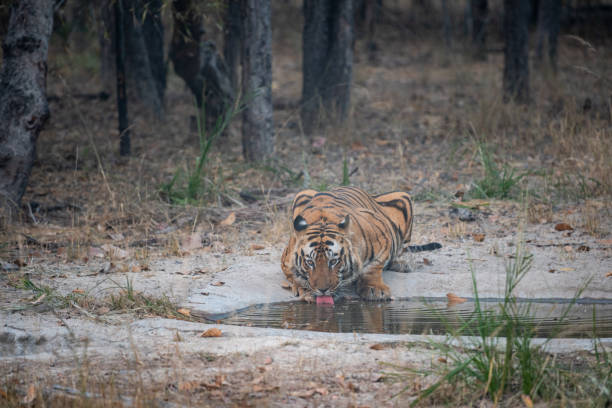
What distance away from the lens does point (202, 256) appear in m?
5.84

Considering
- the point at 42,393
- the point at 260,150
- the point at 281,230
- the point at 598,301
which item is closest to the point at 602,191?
the point at 598,301

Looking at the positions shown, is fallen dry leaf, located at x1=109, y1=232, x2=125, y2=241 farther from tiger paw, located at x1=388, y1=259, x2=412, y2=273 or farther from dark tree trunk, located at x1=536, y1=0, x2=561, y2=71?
dark tree trunk, located at x1=536, y1=0, x2=561, y2=71

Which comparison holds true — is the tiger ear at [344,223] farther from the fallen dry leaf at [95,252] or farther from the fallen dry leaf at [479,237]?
the fallen dry leaf at [95,252]

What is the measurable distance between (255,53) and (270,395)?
252 inches

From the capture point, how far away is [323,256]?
14.7 feet

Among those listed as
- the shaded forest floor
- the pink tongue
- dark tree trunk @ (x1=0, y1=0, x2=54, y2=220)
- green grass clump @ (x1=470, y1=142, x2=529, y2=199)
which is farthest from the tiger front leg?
dark tree trunk @ (x1=0, y1=0, x2=54, y2=220)

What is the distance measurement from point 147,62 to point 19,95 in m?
6.74

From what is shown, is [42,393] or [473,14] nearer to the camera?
[42,393]

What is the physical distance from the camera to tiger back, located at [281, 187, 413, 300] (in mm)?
4516

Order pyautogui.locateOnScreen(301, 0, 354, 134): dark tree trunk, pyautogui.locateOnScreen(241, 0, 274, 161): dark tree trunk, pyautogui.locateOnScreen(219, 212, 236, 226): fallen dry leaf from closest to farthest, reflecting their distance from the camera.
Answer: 1. pyautogui.locateOnScreen(219, 212, 236, 226): fallen dry leaf
2. pyautogui.locateOnScreen(241, 0, 274, 161): dark tree trunk
3. pyautogui.locateOnScreen(301, 0, 354, 134): dark tree trunk

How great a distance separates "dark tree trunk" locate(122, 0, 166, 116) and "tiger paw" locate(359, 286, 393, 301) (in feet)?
29.5

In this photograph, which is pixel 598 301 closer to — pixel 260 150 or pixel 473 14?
pixel 260 150

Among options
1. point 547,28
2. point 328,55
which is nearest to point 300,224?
point 328,55

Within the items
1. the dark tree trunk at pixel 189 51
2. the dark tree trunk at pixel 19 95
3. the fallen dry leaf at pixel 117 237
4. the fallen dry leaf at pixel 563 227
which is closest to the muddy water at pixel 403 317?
the fallen dry leaf at pixel 563 227
